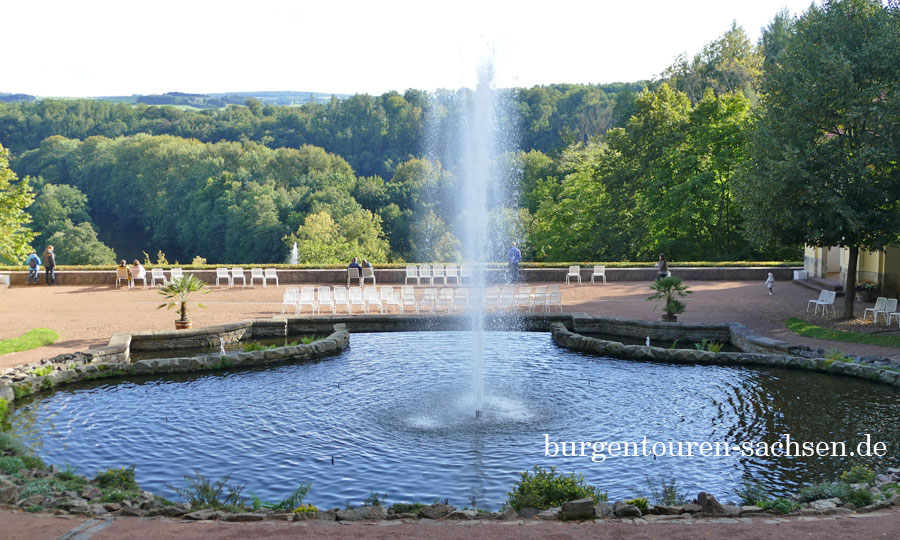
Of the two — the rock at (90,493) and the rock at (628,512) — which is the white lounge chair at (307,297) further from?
the rock at (628,512)

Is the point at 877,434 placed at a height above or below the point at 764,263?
below

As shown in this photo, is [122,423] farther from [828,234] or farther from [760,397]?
[828,234]

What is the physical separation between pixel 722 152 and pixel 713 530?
31188mm

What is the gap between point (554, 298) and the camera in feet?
68.3

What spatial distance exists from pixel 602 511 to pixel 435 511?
1585 millimetres

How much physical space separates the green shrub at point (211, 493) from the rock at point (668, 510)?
4073mm

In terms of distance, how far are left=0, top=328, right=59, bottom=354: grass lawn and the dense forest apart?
10.3 meters

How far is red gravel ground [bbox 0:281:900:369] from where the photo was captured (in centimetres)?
1745

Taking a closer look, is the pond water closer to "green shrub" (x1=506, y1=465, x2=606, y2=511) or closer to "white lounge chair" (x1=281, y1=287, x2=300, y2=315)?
"green shrub" (x1=506, y1=465, x2=606, y2=511)

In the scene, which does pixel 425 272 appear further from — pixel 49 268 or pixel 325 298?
pixel 49 268

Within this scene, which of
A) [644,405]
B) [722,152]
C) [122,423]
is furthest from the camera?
[722,152]

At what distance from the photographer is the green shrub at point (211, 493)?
7.87 metres

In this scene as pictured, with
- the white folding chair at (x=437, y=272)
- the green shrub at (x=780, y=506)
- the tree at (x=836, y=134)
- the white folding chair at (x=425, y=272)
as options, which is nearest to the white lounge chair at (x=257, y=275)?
the white folding chair at (x=425, y=272)

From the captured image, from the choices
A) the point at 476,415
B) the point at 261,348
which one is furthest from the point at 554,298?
the point at 476,415
